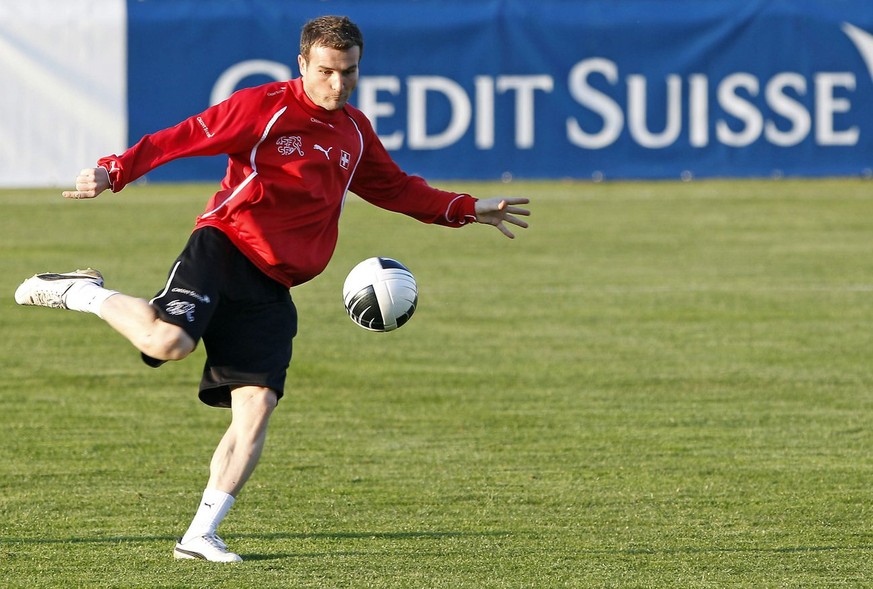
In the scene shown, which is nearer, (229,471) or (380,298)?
(229,471)

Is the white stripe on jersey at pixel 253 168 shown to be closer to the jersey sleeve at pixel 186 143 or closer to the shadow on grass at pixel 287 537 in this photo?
the jersey sleeve at pixel 186 143

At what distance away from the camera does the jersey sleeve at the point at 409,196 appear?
6.63 meters

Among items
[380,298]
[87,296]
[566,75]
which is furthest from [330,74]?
[566,75]

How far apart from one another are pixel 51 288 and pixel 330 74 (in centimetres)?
152

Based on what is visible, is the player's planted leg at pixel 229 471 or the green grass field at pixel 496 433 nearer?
the player's planted leg at pixel 229 471

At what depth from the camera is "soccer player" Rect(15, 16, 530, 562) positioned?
19.5ft

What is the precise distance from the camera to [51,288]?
6.44 m

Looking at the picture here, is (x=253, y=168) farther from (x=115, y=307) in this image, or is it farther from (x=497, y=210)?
(x=497, y=210)

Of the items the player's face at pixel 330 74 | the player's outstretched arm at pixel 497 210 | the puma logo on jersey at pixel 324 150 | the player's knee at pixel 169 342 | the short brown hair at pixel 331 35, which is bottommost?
the player's knee at pixel 169 342

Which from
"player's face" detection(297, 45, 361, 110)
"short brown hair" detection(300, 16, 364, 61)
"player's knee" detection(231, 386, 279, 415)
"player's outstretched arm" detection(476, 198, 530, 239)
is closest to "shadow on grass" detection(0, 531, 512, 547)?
"player's knee" detection(231, 386, 279, 415)

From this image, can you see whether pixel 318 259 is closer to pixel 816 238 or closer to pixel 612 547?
pixel 612 547

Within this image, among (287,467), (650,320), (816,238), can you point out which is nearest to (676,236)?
(816,238)

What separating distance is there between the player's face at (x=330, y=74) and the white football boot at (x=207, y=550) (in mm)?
1750

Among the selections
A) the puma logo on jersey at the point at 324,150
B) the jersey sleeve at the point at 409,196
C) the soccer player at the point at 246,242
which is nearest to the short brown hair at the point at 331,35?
the soccer player at the point at 246,242
